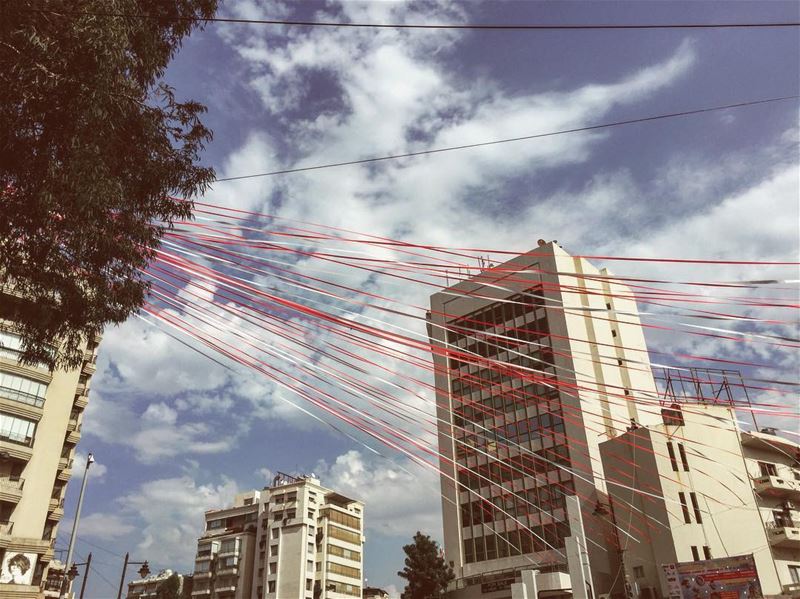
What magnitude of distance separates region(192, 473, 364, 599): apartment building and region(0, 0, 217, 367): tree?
57.4 meters

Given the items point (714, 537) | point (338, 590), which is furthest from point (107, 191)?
point (338, 590)

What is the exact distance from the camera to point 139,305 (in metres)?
12.4

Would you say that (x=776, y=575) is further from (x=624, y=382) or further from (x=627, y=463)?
(x=624, y=382)

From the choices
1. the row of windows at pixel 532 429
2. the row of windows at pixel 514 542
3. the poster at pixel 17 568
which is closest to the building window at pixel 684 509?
the row of windows at pixel 514 542

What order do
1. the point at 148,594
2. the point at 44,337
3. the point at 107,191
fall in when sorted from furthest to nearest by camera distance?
the point at 148,594
the point at 44,337
the point at 107,191

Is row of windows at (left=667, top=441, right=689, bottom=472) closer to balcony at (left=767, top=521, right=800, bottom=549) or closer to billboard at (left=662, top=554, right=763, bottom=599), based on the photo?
balcony at (left=767, top=521, right=800, bottom=549)

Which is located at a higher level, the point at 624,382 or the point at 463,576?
the point at 624,382

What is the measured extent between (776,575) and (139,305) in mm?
37581

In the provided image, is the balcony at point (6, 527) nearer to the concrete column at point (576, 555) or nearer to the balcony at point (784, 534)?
the concrete column at point (576, 555)

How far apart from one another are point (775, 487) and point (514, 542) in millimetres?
17686

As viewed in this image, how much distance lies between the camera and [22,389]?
98.0 ft

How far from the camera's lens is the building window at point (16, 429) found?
93.8 feet

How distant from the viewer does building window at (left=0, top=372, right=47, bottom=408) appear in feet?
95.9

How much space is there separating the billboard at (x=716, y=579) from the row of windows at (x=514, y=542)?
503 inches
